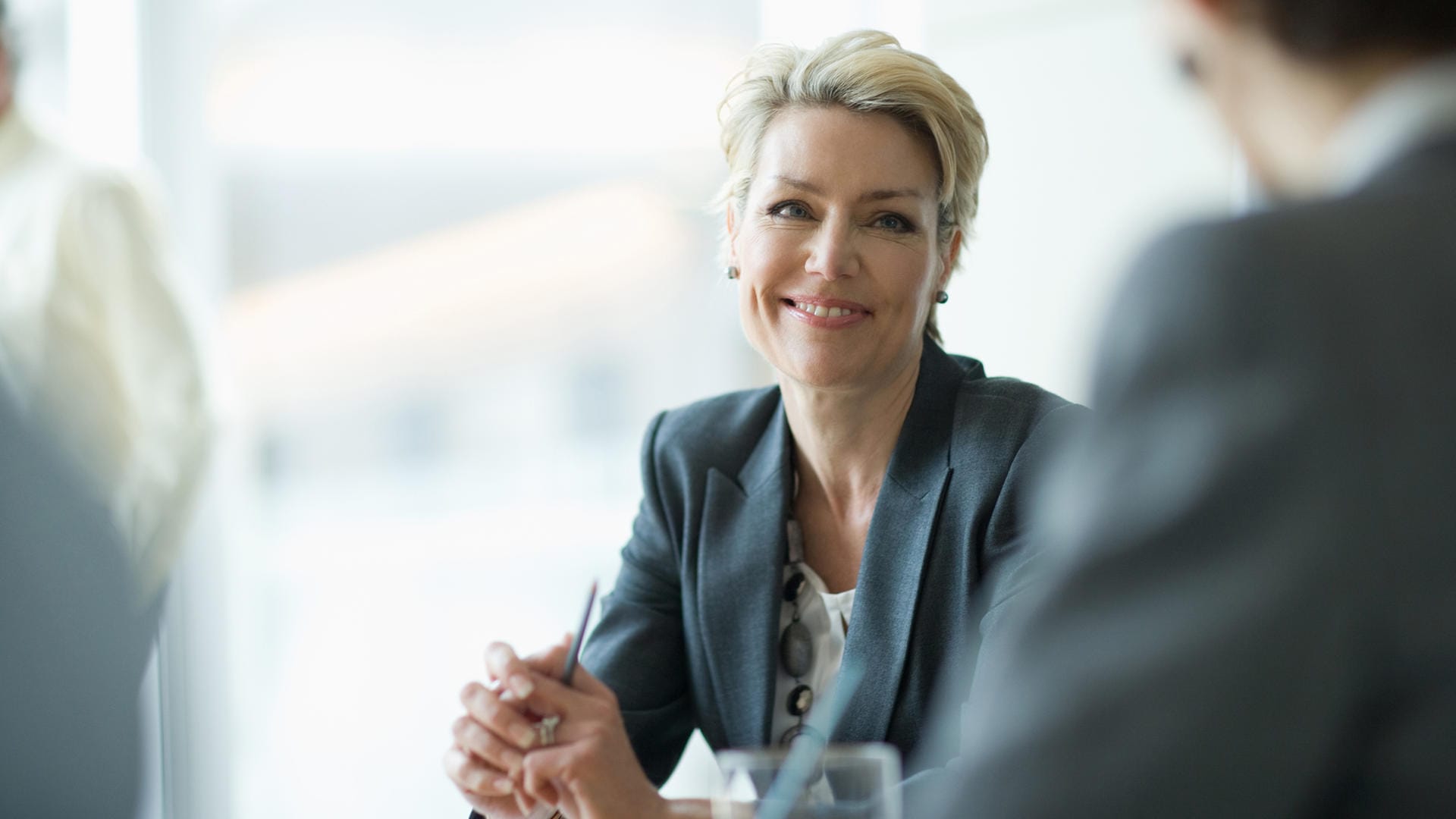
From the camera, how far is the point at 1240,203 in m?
2.59

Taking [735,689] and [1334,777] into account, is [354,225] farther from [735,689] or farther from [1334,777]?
[1334,777]

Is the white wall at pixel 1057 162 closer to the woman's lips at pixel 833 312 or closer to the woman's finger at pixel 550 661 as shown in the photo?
the woman's lips at pixel 833 312

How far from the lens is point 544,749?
1.20 meters

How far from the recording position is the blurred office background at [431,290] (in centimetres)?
291

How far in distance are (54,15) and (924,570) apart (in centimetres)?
248

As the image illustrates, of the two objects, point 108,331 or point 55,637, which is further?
point 108,331

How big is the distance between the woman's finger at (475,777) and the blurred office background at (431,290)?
192 cm

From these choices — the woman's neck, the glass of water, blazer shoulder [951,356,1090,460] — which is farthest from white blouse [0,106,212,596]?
the glass of water

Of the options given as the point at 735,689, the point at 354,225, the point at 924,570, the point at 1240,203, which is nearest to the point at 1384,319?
the point at 924,570

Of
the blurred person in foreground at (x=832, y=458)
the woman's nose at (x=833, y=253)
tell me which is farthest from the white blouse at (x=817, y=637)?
the woman's nose at (x=833, y=253)

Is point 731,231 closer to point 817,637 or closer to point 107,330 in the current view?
point 817,637

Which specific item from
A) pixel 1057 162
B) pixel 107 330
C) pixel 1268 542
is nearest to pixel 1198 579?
pixel 1268 542

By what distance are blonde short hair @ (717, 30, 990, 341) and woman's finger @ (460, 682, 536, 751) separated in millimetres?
818

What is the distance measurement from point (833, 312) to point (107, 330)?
134cm
